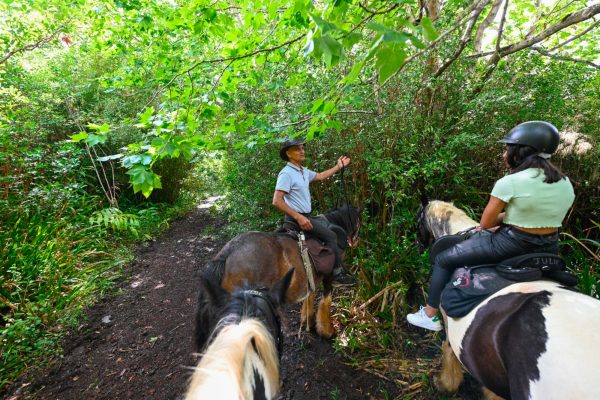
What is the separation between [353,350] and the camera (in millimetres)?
3043

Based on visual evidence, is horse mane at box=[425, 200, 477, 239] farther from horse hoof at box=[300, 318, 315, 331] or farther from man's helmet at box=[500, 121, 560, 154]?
horse hoof at box=[300, 318, 315, 331]

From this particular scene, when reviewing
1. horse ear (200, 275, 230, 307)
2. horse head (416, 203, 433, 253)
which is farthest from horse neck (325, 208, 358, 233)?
horse ear (200, 275, 230, 307)

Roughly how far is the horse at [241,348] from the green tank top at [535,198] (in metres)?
1.73

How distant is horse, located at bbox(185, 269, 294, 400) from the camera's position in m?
1.03

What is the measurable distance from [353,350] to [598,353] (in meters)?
2.18

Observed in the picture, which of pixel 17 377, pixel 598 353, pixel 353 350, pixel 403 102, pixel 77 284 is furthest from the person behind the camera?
pixel 77 284

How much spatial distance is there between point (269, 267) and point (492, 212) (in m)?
2.08

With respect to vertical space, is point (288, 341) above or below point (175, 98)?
below

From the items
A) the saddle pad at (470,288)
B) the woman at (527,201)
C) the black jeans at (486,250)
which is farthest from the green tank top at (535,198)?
the saddle pad at (470,288)

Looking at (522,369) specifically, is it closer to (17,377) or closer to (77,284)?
(17,377)

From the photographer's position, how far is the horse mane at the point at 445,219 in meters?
2.78

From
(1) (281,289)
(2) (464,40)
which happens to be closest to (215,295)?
(1) (281,289)

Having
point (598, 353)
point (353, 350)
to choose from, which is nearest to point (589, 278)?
point (598, 353)

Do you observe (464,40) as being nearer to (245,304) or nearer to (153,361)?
(245,304)
